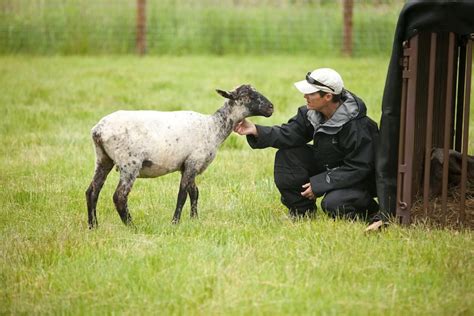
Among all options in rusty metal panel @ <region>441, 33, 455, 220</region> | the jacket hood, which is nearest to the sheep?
the jacket hood

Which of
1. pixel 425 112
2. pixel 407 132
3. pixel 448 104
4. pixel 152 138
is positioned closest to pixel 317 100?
pixel 407 132

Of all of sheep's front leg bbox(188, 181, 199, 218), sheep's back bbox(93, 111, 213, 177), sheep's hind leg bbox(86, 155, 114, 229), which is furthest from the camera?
sheep's front leg bbox(188, 181, 199, 218)

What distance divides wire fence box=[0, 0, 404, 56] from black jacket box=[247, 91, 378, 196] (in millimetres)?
12372

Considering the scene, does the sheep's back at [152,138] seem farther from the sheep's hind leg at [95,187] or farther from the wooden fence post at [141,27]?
the wooden fence post at [141,27]

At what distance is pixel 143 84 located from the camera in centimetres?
1439

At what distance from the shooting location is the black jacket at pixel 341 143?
672 centimetres

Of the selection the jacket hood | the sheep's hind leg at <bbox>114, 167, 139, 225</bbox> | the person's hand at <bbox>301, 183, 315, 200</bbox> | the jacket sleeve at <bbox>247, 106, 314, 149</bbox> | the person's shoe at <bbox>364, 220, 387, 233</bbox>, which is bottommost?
the person's shoe at <bbox>364, 220, 387, 233</bbox>

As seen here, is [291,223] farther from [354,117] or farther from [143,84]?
[143,84]

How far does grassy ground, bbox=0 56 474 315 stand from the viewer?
4.96 m

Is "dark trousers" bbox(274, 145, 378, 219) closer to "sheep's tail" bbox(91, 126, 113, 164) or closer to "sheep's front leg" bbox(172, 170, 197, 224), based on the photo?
"sheep's front leg" bbox(172, 170, 197, 224)

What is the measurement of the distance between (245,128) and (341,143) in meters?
0.85

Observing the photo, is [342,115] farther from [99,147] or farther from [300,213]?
[99,147]

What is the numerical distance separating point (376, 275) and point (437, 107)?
7.38 ft

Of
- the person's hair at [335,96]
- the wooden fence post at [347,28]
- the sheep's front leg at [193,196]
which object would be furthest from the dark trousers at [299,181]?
the wooden fence post at [347,28]
